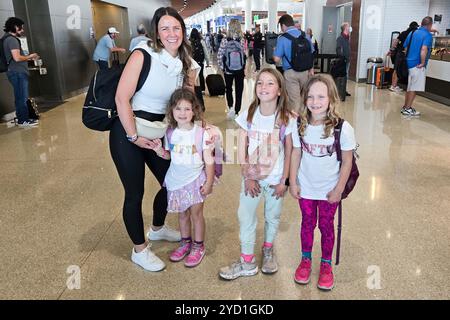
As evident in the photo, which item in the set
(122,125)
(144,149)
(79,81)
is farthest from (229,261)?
(79,81)

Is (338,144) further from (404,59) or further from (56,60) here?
(56,60)

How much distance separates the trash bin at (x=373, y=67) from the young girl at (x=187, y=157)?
9404 mm

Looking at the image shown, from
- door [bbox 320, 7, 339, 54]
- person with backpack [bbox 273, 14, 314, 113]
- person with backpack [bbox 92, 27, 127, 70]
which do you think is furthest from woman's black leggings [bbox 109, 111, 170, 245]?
door [bbox 320, 7, 339, 54]

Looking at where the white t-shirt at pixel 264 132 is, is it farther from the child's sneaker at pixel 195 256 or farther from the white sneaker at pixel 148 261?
the white sneaker at pixel 148 261

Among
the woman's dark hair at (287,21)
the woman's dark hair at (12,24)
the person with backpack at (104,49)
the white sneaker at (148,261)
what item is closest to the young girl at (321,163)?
the white sneaker at (148,261)

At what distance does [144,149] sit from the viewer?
2287 millimetres

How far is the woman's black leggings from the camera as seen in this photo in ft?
7.14

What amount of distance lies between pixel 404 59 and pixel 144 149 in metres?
6.03

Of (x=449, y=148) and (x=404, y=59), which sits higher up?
(x=404, y=59)

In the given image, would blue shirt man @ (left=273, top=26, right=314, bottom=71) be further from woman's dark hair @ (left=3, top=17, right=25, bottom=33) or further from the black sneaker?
woman's dark hair @ (left=3, top=17, right=25, bottom=33)

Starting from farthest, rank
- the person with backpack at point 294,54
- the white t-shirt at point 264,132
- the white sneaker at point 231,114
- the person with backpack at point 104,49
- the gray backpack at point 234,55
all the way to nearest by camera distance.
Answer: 1. the person with backpack at point 104,49
2. the white sneaker at point 231,114
3. the gray backpack at point 234,55
4. the person with backpack at point 294,54
5. the white t-shirt at point 264,132

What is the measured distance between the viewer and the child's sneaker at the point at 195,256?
245cm

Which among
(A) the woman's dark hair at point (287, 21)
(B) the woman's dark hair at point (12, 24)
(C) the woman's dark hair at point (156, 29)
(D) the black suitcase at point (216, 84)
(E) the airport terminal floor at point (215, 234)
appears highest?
(B) the woman's dark hair at point (12, 24)

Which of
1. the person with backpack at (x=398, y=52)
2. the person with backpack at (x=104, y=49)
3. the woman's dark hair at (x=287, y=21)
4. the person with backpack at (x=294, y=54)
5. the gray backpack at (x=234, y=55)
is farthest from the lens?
the person with backpack at (x=104, y=49)
